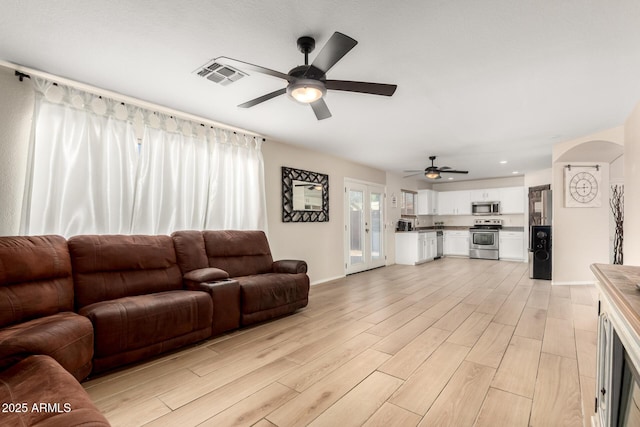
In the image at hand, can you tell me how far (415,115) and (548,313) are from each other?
294 centimetres

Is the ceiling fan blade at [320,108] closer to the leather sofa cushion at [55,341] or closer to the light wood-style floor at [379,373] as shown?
the light wood-style floor at [379,373]

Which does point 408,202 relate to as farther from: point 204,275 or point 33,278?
point 33,278

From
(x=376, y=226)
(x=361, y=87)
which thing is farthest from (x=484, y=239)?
(x=361, y=87)

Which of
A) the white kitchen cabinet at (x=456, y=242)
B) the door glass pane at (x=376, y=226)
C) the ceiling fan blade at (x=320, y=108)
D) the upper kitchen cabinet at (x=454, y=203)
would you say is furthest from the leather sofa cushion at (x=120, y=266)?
the upper kitchen cabinet at (x=454, y=203)

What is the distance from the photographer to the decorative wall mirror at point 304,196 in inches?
188

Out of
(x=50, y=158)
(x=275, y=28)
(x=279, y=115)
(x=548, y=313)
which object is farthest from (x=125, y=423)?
(x=548, y=313)

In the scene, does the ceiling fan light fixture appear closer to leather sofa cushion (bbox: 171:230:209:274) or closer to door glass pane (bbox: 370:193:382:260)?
leather sofa cushion (bbox: 171:230:209:274)

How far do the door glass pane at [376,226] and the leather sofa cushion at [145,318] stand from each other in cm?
488

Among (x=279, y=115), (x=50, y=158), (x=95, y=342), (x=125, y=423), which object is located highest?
(x=279, y=115)

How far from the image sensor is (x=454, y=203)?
9203mm

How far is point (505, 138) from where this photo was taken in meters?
4.51

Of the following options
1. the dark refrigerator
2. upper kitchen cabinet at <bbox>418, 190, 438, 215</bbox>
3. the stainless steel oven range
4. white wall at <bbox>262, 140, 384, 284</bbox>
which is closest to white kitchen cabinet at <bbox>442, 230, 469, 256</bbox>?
the stainless steel oven range

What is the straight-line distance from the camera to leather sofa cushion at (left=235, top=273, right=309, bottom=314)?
3146mm

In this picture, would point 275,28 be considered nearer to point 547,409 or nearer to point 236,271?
point 236,271
